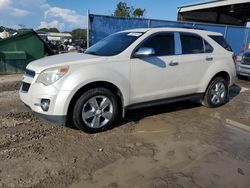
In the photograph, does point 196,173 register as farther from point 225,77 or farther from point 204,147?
point 225,77

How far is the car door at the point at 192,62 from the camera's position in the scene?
6027 millimetres

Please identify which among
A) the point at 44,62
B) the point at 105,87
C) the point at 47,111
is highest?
the point at 44,62

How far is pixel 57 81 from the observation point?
4.62m

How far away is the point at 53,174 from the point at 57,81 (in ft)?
5.06

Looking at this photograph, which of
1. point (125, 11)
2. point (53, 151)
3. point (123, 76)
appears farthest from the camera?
point (125, 11)

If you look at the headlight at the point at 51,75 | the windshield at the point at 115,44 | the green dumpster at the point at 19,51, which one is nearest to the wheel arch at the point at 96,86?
the headlight at the point at 51,75

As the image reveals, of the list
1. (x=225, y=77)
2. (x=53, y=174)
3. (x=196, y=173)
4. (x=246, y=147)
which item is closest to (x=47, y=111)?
(x=53, y=174)

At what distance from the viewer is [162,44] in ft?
19.1

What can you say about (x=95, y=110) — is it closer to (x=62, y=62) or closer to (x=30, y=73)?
(x=62, y=62)

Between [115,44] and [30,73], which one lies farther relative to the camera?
[115,44]

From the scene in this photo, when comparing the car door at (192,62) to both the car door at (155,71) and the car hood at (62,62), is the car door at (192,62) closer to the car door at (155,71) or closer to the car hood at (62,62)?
the car door at (155,71)

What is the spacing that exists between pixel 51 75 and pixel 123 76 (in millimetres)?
1243

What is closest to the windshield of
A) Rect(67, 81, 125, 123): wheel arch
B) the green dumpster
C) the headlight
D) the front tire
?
Rect(67, 81, 125, 123): wheel arch

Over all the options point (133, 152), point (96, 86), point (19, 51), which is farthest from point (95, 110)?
point (19, 51)
